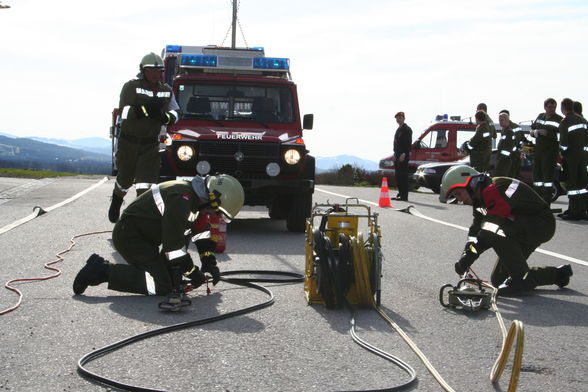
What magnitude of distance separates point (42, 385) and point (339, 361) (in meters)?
→ 1.69

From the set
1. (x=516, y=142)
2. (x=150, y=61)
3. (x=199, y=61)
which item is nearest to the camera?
(x=150, y=61)

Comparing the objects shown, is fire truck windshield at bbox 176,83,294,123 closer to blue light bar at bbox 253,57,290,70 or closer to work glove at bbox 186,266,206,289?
blue light bar at bbox 253,57,290,70

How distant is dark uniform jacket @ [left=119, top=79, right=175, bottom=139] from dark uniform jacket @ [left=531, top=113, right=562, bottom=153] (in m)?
8.07

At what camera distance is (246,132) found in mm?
11766

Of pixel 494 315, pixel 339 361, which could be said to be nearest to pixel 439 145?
pixel 494 315

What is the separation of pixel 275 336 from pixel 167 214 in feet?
5.06

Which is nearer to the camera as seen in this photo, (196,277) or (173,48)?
(196,277)

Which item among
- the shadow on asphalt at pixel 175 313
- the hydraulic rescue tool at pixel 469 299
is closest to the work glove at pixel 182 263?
the shadow on asphalt at pixel 175 313

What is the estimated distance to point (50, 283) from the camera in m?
7.37

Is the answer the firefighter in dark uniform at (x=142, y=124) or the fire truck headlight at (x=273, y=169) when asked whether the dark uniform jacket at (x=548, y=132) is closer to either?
the fire truck headlight at (x=273, y=169)

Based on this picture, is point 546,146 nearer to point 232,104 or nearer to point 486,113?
point 486,113

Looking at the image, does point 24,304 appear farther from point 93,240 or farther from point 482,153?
point 482,153

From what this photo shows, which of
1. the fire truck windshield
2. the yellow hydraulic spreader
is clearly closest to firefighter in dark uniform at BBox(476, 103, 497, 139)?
the fire truck windshield

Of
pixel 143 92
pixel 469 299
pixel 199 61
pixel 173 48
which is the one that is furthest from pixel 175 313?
pixel 173 48
